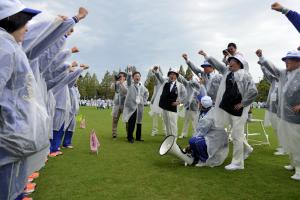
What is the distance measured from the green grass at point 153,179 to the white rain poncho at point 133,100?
3380mm

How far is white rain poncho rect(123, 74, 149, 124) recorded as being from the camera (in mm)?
12125

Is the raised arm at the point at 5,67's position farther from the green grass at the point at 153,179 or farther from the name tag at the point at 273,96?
the name tag at the point at 273,96

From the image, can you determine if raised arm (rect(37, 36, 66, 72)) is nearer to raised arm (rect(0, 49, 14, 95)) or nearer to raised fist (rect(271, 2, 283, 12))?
raised arm (rect(0, 49, 14, 95))

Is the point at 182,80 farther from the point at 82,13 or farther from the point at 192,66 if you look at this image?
the point at 82,13

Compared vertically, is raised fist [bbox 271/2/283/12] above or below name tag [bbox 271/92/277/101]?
above

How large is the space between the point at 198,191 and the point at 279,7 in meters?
3.26

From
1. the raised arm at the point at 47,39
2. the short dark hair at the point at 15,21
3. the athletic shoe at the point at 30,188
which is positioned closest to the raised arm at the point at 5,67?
the short dark hair at the point at 15,21

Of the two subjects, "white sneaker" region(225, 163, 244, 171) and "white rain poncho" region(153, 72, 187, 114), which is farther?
"white rain poncho" region(153, 72, 187, 114)

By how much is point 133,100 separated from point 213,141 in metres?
5.05

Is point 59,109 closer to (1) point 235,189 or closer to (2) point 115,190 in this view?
(2) point 115,190

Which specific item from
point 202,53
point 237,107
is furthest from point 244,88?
point 202,53

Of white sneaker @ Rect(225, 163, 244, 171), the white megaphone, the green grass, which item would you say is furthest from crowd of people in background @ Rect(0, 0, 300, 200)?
the green grass

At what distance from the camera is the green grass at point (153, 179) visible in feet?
17.3

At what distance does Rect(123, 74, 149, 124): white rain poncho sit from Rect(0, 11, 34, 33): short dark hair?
926cm
